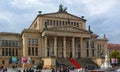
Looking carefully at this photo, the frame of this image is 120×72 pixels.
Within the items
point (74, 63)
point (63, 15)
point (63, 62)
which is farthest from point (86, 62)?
point (63, 15)

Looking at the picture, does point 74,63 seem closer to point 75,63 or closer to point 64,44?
point 75,63

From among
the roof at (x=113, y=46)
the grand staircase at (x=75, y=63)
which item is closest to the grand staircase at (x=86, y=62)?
the grand staircase at (x=75, y=63)

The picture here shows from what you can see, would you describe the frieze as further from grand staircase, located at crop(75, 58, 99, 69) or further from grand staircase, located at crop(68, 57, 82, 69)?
grand staircase, located at crop(68, 57, 82, 69)

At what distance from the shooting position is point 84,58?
8019 cm

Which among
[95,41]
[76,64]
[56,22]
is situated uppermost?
[56,22]

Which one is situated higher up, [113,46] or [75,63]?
[113,46]

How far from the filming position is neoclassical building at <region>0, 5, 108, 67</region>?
76.8 m

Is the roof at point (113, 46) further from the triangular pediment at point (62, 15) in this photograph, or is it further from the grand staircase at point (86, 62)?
the grand staircase at point (86, 62)

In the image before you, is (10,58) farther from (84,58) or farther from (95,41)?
(95,41)

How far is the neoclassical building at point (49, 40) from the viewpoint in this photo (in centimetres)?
7675

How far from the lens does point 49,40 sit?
3100 inches

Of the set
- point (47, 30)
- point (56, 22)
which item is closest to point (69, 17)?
point (56, 22)

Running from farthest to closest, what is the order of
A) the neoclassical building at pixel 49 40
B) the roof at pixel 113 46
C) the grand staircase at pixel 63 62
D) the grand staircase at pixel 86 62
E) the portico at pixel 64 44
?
the roof at pixel 113 46, the neoclassical building at pixel 49 40, the portico at pixel 64 44, the grand staircase at pixel 86 62, the grand staircase at pixel 63 62

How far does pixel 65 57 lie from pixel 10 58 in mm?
14982
